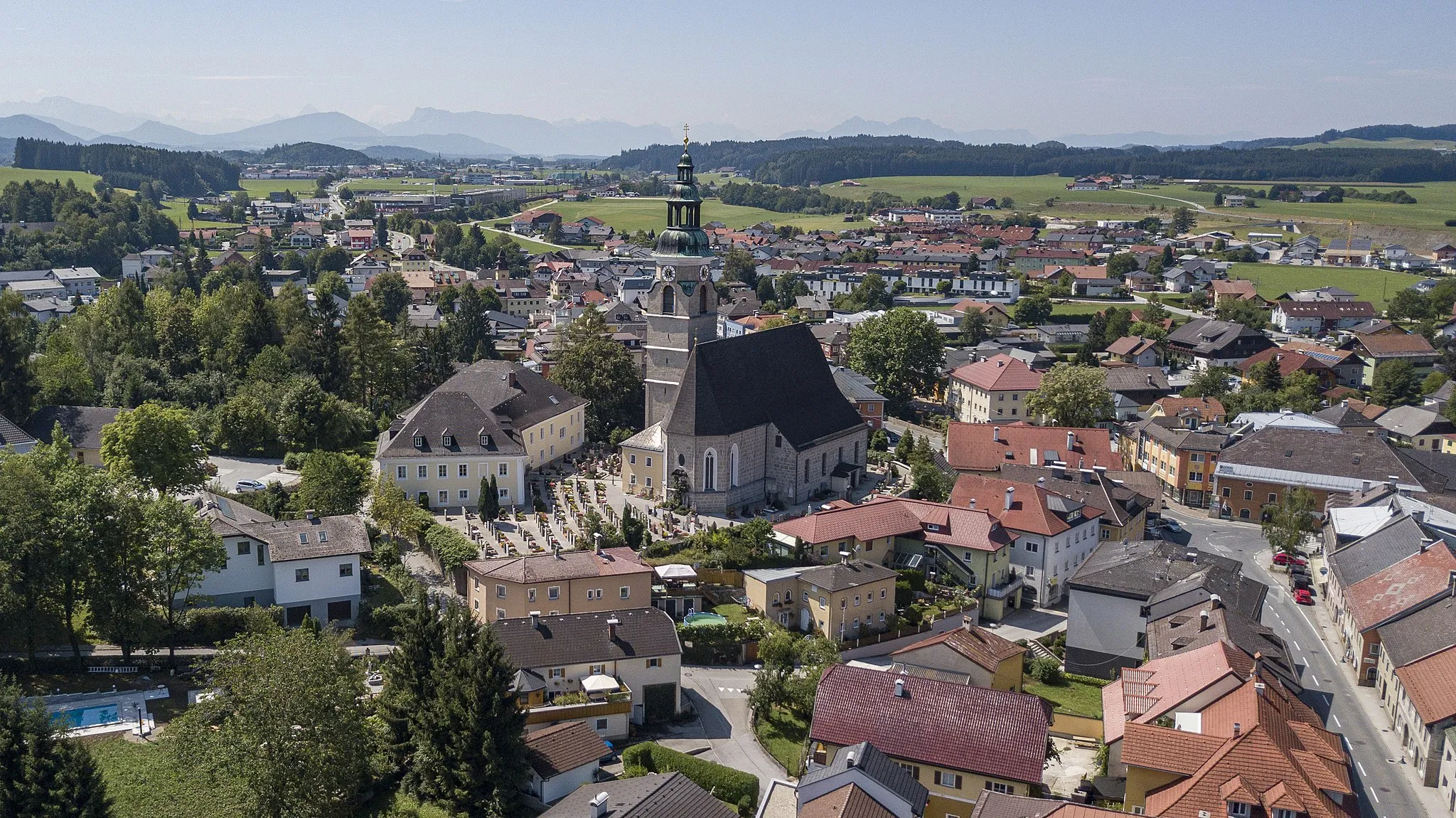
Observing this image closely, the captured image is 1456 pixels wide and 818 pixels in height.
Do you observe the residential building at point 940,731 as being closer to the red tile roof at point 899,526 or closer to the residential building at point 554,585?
the residential building at point 554,585

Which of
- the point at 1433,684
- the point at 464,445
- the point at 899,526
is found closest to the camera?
the point at 1433,684

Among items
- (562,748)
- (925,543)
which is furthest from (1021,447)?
(562,748)

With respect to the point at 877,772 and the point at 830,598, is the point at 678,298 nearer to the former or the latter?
the point at 830,598

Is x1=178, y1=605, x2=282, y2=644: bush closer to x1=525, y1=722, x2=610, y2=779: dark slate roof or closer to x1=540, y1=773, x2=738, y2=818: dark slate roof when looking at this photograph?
x1=525, y1=722, x2=610, y2=779: dark slate roof

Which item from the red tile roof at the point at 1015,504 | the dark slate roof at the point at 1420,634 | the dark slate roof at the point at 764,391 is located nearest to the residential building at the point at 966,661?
the red tile roof at the point at 1015,504

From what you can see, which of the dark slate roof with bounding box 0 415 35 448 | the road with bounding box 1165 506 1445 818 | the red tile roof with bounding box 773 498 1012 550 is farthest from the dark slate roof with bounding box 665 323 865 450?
the dark slate roof with bounding box 0 415 35 448

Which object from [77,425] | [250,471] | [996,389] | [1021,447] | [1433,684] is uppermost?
[77,425]
